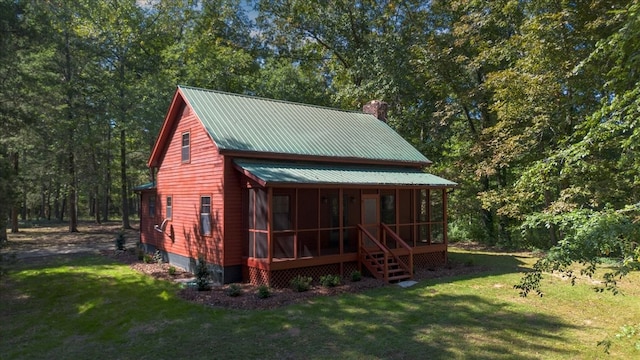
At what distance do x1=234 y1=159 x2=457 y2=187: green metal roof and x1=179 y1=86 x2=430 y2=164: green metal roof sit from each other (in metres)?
0.44

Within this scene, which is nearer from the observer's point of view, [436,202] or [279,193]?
[279,193]

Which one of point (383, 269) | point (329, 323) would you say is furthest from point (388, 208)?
point (329, 323)

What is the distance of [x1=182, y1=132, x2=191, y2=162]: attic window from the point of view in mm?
15348

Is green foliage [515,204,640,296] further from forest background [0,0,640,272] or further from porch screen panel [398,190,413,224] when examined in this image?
porch screen panel [398,190,413,224]

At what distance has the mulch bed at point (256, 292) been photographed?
10.5 metres

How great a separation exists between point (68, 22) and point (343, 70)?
63.5ft

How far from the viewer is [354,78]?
31.1m

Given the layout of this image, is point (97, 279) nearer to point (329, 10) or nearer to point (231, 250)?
point (231, 250)

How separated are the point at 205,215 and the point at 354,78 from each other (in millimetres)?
20299

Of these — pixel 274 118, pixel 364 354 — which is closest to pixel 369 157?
pixel 274 118

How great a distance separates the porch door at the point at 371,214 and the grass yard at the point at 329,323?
288 cm

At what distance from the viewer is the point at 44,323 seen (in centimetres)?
955

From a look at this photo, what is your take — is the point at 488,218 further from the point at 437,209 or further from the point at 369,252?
the point at 369,252

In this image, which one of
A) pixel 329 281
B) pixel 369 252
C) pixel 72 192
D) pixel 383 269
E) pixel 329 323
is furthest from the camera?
pixel 72 192
